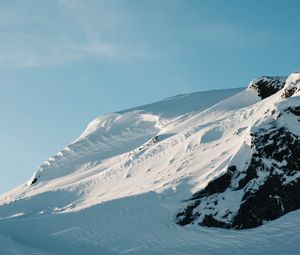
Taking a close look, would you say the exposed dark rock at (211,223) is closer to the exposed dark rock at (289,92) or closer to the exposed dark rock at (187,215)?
the exposed dark rock at (187,215)

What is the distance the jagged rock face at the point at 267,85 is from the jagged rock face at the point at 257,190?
50.8 feet

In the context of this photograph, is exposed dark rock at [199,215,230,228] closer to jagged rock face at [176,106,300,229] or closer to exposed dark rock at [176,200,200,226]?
jagged rock face at [176,106,300,229]

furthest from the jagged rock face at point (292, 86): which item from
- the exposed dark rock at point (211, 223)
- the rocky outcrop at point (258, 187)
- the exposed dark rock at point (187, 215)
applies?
the exposed dark rock at point (211, 223)

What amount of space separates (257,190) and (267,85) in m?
20.8

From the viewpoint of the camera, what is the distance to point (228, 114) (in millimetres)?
44562

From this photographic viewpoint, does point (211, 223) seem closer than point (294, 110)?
Yes

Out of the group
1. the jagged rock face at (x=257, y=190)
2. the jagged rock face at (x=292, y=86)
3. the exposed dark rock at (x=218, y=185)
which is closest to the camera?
the jagged rock face at (x=257, y=190)

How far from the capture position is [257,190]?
1036 inches

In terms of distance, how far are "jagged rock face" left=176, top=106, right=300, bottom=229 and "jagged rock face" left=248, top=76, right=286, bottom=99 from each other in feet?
50.8

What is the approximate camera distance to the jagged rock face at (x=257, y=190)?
25562mm

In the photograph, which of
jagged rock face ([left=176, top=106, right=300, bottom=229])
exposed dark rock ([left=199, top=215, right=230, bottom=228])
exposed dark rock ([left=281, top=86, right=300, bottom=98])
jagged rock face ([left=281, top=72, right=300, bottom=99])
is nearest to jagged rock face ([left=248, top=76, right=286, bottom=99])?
jagged rock face ([left=281, top=72, right=300, bottom=99])

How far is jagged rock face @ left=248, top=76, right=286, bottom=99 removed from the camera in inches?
1734

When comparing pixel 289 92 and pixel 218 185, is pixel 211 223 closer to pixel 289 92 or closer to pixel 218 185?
pixel 218 185

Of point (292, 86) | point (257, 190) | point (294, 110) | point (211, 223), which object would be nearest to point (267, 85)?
point (292, 86)
